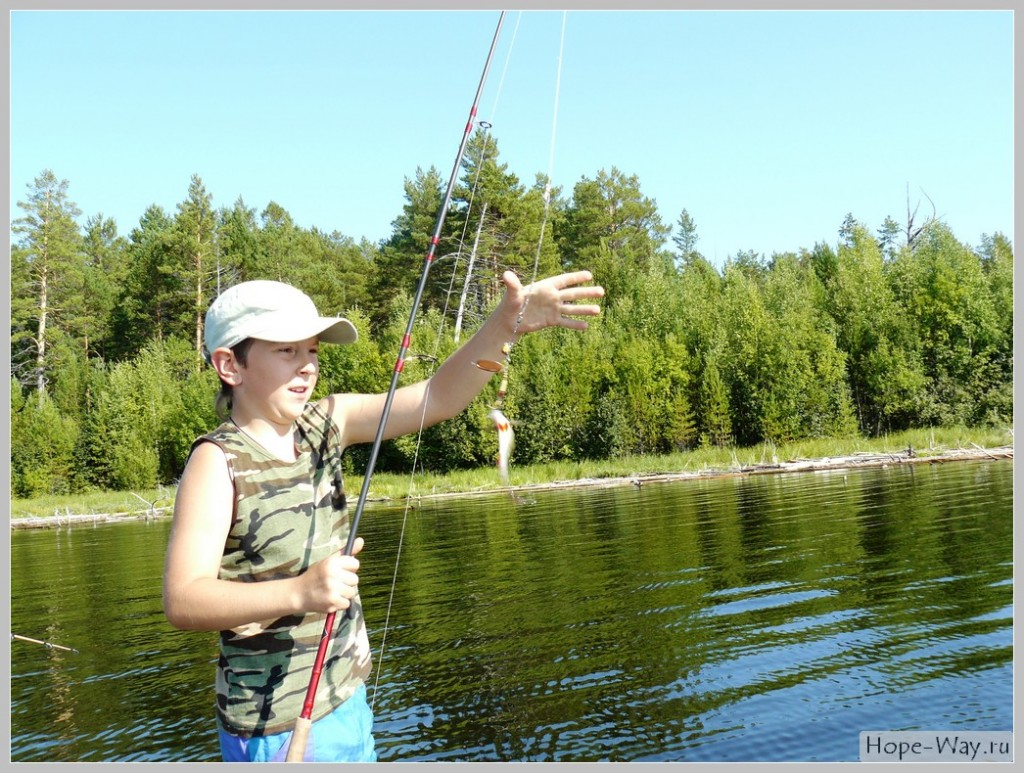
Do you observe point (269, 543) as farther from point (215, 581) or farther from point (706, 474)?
point (706, 474)

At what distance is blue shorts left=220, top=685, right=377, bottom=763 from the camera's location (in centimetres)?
258

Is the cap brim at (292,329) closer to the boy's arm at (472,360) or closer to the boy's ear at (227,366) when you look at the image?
the boy's ear at (227,366)

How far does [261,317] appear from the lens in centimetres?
260

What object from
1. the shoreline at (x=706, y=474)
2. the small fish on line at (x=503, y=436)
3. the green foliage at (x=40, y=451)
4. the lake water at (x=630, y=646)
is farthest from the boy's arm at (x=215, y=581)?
the green foliage at (x=40, y=451)

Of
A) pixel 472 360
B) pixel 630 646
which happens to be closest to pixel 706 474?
pixel 630 646

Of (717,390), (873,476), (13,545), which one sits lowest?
(13,545)

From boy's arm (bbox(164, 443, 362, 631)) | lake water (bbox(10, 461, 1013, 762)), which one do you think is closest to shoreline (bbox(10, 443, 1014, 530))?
lake water (bbox(10, 461, 1013, 762))

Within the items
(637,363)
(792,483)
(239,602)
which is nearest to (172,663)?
(239,602)

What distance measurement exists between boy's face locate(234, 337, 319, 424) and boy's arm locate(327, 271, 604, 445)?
349 mm

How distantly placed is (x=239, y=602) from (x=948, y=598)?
970cm

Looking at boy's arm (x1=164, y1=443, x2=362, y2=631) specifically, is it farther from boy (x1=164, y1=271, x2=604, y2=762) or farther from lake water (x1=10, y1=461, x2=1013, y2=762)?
lake water (x1=10, y1=461, x2=1013, y2=762)

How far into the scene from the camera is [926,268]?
5091 centimetres

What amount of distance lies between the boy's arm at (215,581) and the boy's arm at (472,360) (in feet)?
2.20

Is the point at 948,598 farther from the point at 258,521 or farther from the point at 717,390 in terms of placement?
the point at 717,390
